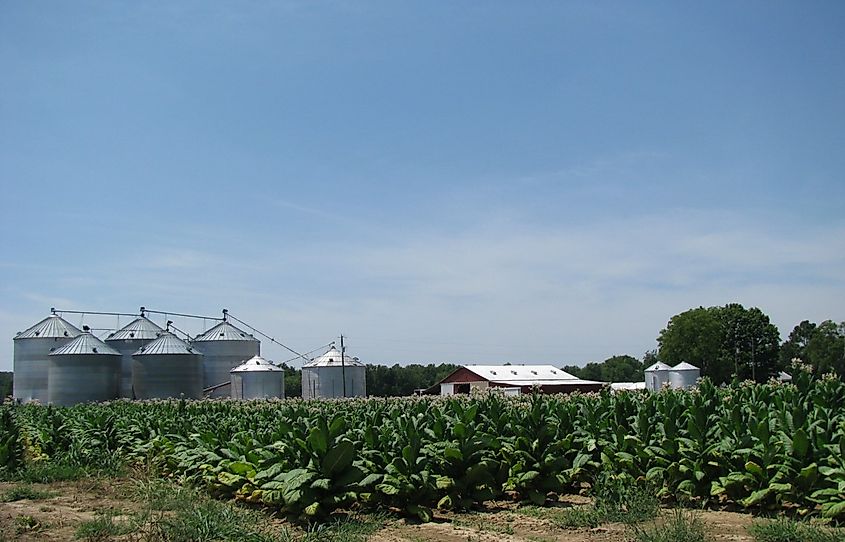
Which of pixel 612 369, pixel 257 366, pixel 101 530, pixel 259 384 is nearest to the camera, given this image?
pixel 101 530

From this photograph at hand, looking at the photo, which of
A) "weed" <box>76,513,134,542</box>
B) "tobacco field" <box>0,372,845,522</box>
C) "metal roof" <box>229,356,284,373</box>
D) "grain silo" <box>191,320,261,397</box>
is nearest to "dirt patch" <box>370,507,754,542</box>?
"tobacco field" <box>0,372,845,522</box>

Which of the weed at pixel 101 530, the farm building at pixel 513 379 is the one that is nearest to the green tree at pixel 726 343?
the farm building at pixel 513 379

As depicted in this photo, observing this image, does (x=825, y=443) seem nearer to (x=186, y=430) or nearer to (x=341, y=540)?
(x=341, y=540)

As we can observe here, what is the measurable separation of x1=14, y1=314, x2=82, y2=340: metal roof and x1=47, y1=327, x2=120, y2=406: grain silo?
525cm

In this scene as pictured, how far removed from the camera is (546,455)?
405 inches

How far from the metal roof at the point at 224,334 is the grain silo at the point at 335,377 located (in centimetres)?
711

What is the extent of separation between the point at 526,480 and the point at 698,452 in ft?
7.30

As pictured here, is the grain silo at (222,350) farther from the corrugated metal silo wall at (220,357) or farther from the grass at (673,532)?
the grass at (673,532)

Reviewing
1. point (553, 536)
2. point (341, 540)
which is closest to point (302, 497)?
point (341, 540)

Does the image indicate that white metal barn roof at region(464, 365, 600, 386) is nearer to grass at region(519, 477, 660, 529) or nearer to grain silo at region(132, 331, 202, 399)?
grain silo at region(132, 331, 202, 399)

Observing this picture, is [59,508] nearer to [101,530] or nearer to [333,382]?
[101,530]

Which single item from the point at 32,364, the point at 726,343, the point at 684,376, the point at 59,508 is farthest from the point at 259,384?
the point at 726,343

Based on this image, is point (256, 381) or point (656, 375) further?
point (656, 375)

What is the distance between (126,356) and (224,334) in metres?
7.00
